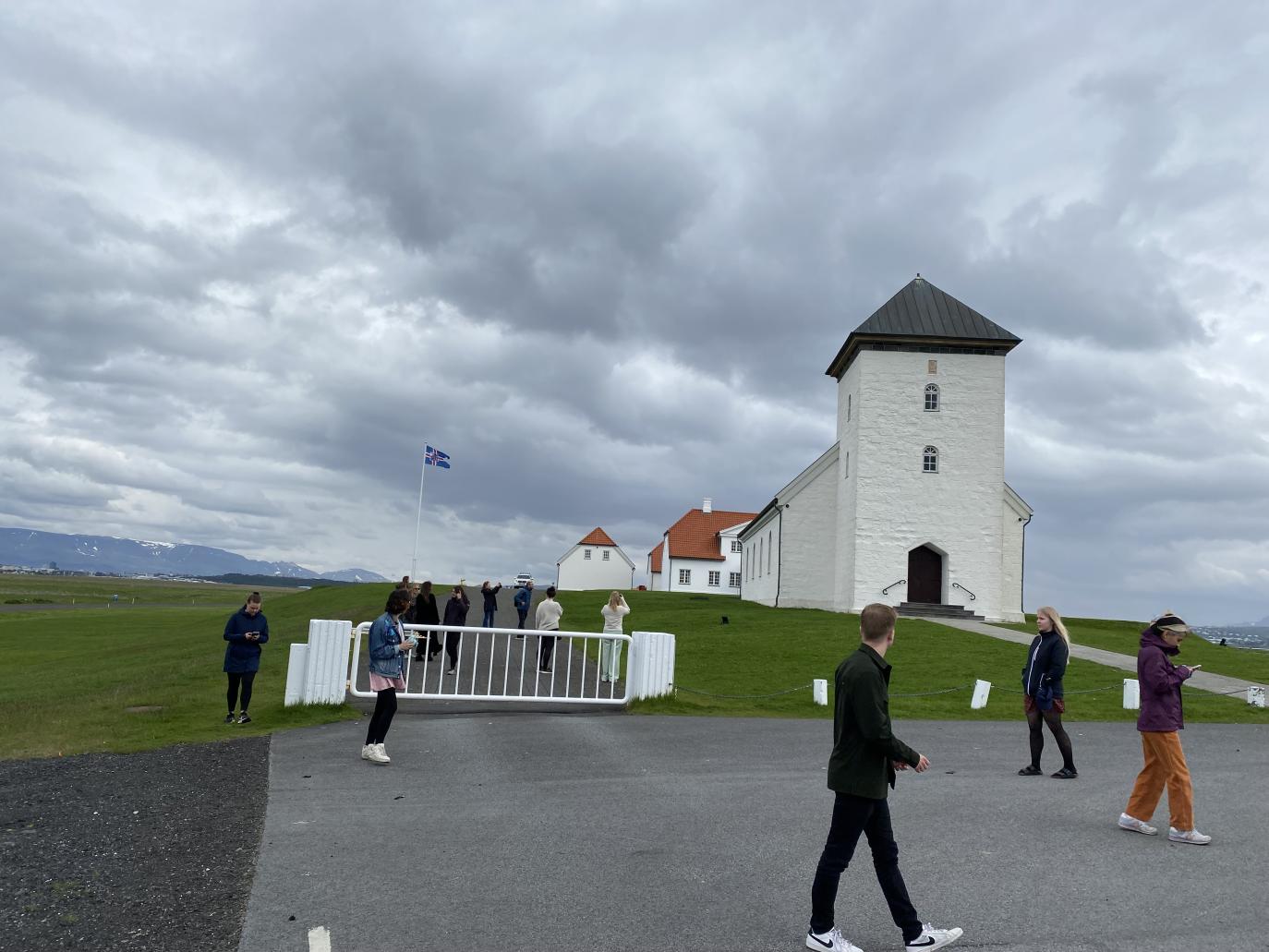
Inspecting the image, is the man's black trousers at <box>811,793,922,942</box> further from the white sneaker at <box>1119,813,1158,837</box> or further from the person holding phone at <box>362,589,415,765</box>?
the person holding phone at <box>362,589,415,765</box>

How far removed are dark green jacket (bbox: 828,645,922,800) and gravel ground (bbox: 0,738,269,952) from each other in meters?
3.26

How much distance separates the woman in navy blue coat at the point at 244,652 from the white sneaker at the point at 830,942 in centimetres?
1003

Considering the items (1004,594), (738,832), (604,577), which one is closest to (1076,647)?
(1004,594)

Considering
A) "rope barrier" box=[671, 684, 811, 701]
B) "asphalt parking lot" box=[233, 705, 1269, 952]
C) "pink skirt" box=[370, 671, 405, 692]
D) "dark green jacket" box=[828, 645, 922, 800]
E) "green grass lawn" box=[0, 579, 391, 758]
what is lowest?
"green grass lawn" box=[0, 579, 391, 758]

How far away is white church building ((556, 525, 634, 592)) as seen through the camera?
9100 centimetres

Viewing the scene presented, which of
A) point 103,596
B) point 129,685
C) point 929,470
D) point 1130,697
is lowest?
point 103,596

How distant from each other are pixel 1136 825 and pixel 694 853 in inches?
144

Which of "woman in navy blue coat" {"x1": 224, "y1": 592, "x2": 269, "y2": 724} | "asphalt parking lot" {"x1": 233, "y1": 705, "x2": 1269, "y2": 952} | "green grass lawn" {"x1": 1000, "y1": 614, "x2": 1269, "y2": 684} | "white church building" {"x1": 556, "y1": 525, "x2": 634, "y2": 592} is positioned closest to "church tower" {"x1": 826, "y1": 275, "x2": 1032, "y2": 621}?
"green grass lawn" {"x1": 1000, "y1": 614, "x2": 1269, "y2": 684}

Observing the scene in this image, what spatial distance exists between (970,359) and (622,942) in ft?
120

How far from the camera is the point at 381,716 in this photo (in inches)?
410

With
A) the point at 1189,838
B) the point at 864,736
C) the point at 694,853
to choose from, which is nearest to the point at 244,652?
the point at 694,853

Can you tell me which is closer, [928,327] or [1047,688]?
[1047,688]

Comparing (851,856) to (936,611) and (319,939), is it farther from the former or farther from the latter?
(936,611)

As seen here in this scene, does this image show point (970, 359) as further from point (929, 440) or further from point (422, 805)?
point (422, 805)
